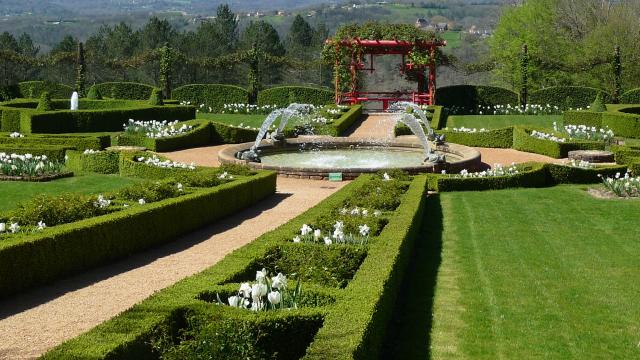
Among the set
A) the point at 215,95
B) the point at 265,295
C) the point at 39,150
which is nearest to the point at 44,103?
the point at 39,150

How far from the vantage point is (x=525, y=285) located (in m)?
9.43

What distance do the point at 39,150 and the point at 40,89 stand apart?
22072 mm

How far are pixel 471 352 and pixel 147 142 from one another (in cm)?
1731

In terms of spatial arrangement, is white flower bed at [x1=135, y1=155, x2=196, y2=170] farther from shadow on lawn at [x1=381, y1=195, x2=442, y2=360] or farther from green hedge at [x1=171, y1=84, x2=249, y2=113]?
green hedge at [x1=171, y1=84, x2=249, y2=113]

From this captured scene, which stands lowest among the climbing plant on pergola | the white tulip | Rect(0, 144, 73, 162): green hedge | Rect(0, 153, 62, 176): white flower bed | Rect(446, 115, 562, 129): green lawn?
the white tulip

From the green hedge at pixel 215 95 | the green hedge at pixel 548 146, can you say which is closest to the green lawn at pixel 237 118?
the green hedge at pixel 215 95

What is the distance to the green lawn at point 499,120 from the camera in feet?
105

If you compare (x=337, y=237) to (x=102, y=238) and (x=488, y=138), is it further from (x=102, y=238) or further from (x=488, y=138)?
(x=488, y=138)

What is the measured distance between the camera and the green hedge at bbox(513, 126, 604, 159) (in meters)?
22.3

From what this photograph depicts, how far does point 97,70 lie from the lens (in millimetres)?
47719

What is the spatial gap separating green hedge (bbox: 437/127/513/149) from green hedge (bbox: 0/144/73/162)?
12.3m

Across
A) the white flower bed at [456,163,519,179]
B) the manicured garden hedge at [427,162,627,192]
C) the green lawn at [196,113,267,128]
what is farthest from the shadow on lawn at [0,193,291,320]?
the green lawn at [196,113,267,128]

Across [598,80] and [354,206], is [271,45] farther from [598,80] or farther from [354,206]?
[354,206]

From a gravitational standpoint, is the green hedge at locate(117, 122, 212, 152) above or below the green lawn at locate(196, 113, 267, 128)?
below
